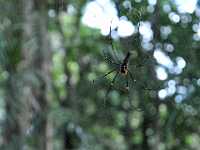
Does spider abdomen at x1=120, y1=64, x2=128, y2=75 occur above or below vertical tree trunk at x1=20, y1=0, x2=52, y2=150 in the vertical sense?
above

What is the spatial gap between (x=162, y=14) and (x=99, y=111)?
1905 mm

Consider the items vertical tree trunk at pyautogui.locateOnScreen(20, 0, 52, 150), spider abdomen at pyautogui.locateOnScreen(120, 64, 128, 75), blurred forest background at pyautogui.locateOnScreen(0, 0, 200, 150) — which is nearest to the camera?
spider abdomen at pyautogui.locateOnScreen(120, 64, 128, 75)

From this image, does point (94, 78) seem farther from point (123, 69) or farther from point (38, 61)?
point (123, 69)

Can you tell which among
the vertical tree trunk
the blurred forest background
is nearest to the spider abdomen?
the blurred forest background

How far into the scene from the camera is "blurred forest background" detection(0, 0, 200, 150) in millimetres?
2234

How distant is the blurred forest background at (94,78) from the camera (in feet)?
7.33

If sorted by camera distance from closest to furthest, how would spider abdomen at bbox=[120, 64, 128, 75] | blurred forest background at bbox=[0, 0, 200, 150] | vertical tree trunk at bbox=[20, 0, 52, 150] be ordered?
spider abdomen at bbox=[120, 64, 128, 75]
blurred forest background at bbox=[0, 0, 200, 150]
vertical tree trunk at bbox=[20, 0, 52, 150]

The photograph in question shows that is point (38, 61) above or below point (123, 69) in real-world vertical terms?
below

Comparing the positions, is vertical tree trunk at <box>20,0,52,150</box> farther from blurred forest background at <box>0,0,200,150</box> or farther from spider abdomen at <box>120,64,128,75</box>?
spider abdomen at <box>120,64,128,75</box>

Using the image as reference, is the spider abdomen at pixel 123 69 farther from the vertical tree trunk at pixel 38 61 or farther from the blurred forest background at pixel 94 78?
the vertical tree trunk at pixel 38 61

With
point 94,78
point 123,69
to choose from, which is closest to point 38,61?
point 94,78

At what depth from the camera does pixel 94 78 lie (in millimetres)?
4137

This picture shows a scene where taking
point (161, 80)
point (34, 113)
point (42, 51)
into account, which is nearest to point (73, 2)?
point (42, 51)

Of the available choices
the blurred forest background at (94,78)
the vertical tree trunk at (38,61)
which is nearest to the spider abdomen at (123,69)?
the blurred forest background at (94,78)
